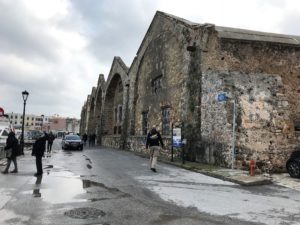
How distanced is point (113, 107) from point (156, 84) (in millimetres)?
18757

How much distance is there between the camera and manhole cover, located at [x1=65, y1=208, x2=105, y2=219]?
7055 mm

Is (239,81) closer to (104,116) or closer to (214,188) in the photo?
(214,188)

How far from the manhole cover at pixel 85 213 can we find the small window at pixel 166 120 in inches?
610

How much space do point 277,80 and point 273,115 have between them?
1.62 meters

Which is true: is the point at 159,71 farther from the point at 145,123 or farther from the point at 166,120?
the point at 145,123

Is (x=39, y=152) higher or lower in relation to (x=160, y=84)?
lower

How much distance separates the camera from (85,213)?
23.9 feet

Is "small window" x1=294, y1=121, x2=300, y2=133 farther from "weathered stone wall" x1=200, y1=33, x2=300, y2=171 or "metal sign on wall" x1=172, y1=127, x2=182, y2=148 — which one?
"metal sign on wall" x1=172, y1=127, x2=182, y2=148

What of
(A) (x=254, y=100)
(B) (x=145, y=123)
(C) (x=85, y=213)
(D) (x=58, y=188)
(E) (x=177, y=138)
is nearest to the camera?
(C) (x=85, y=213)

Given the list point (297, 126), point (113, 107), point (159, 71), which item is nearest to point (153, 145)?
point (297, 126)

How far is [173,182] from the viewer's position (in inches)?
463

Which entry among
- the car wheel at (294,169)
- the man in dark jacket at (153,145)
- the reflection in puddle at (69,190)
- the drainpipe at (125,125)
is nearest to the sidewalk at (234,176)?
the car wheel at (294,169)

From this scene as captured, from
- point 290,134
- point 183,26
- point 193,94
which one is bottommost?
point 290,134

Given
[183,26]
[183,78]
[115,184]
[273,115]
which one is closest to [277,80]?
[273,115]
